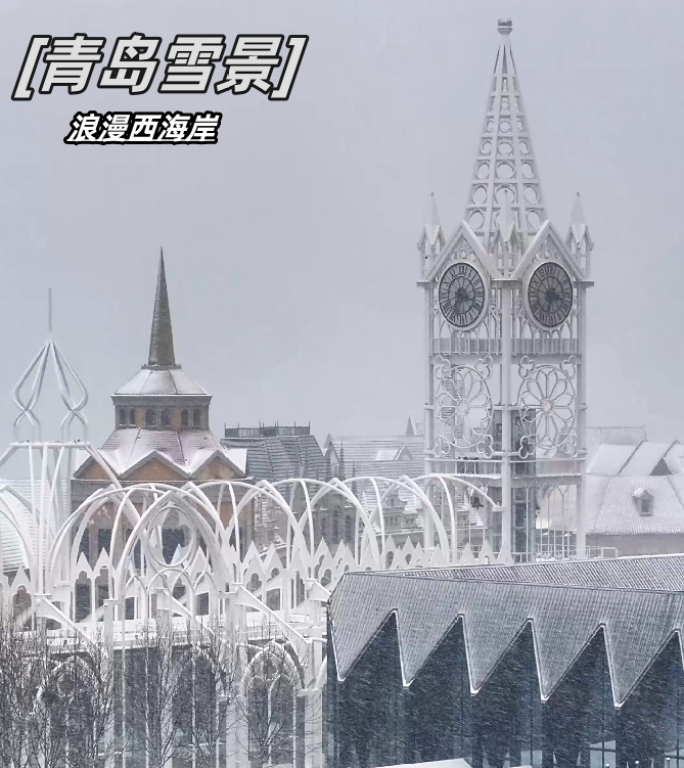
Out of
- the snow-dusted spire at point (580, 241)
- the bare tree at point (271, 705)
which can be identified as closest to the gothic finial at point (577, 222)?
the snow-dusted spire at point (580, 241)

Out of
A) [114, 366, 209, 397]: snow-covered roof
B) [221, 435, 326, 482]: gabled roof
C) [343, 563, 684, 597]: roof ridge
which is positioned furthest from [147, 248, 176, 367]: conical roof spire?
[343, 563, 684, 597]: roof ridge

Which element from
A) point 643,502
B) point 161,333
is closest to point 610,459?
point 643,502

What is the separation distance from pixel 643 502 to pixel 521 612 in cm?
5343

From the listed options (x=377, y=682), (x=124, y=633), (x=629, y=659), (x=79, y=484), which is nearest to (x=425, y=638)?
(x=377, y=682)

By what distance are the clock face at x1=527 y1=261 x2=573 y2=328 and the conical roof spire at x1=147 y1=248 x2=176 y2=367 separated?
1678cm

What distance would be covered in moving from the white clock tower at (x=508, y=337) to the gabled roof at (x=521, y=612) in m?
22.6

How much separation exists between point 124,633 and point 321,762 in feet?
18.7

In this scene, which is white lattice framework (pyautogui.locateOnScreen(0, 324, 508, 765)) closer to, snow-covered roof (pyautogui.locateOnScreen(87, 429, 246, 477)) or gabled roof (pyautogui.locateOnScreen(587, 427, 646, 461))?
snow-covered roof (pyautogui.locateOnScreen(87, 429, 246, 477))

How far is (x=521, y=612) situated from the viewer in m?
54.5

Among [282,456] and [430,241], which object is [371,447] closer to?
[282,456]

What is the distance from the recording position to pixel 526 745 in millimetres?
52750

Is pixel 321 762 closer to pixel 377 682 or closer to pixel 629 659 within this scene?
pixel 377 682

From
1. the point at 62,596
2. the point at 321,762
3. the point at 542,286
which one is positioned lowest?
the point at 321,762

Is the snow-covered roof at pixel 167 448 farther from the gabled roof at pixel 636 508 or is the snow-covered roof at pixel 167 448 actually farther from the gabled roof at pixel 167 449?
the gabled roof at pixel 636 508
